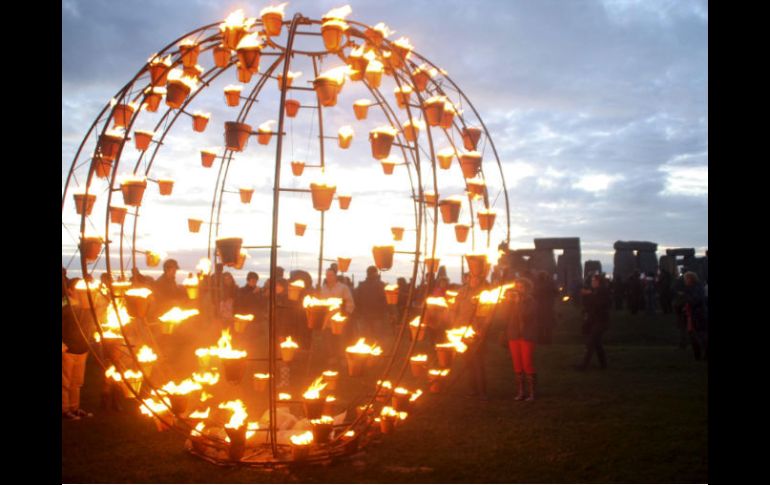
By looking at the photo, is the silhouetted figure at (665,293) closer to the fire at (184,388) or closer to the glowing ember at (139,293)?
the fire at (184,388)

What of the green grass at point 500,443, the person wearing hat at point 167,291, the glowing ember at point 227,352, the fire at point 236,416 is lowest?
the green grass at point 500,443

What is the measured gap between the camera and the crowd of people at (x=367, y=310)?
6461 millimetres

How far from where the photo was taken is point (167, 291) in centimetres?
777

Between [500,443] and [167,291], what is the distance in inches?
176

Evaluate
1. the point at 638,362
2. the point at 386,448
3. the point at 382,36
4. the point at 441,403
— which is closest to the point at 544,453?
the point at 386,448

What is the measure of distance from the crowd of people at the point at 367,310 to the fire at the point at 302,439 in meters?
1.11

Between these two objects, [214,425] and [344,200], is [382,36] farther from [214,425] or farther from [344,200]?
[214,425]

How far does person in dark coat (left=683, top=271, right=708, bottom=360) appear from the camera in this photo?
417 inches

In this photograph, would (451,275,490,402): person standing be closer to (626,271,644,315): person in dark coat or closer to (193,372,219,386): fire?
(193,372,219,386): fire

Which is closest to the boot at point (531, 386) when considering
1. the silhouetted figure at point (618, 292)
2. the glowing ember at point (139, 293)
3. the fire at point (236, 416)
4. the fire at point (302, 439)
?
the fire at point (302, 439)

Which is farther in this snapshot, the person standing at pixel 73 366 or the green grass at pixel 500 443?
the person standing at pixel 73 366

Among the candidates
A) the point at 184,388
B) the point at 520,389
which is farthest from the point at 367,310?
the point at 184,388

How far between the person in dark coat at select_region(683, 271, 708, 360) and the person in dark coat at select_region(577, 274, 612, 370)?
1.71 meters
